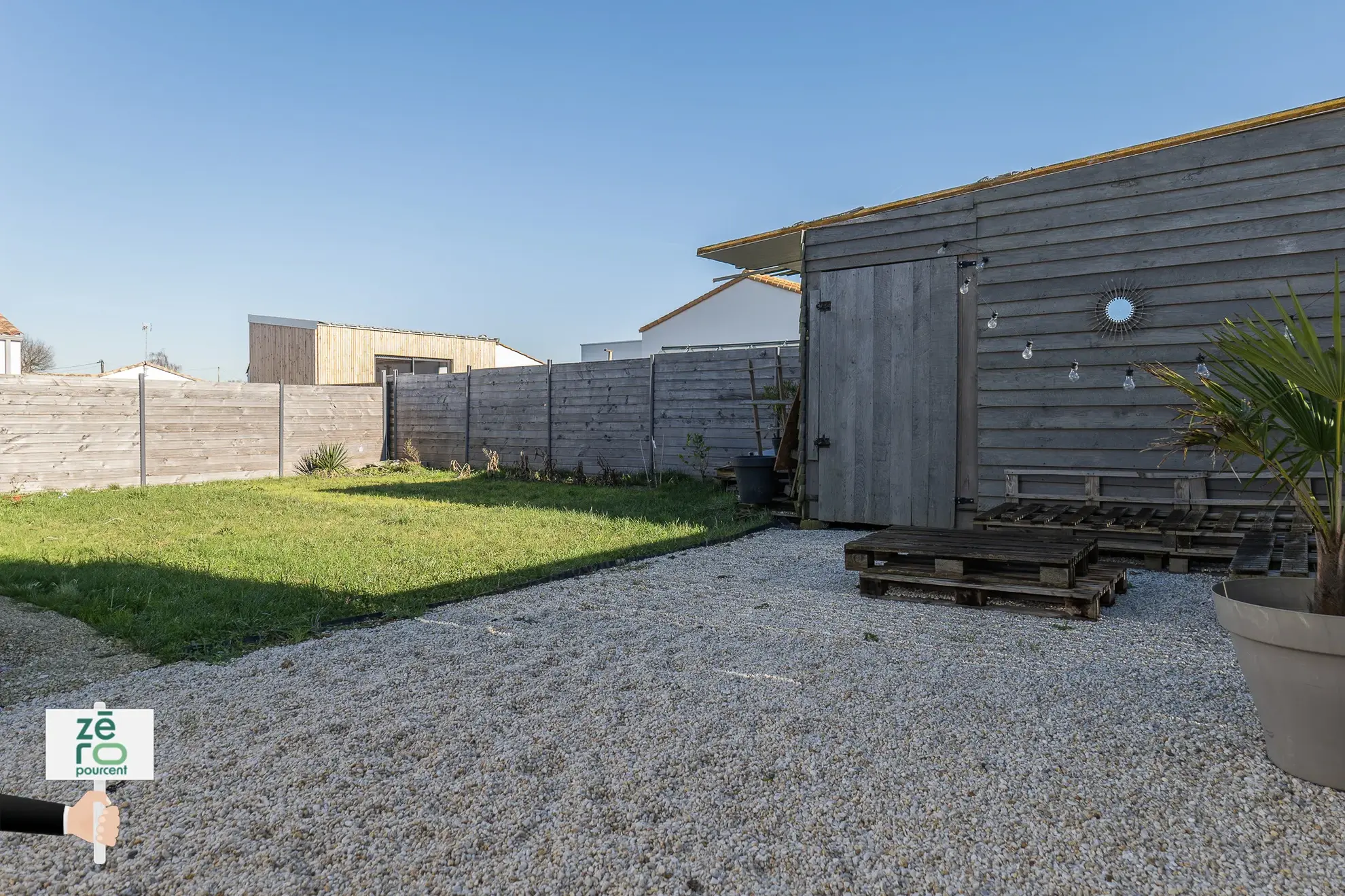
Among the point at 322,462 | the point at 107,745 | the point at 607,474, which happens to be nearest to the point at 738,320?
the point at 607,474

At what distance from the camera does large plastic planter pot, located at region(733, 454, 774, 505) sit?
849 centimetres

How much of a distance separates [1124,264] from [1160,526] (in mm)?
2135

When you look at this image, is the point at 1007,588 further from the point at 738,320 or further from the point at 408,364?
the point at 408,364

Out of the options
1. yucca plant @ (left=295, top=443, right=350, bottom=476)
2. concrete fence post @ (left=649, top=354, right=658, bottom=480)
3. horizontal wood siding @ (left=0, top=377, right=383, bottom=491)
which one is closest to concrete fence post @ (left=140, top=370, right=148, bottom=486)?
horizontal wood siding @ (left=0, top=377, right=383, bottom=491)

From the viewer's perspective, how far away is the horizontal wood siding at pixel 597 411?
11.0 m

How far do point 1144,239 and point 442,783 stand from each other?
6.35m

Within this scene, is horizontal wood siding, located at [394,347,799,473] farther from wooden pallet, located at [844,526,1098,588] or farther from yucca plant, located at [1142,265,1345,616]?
yucca plant, located at [1142,265,1345,616]

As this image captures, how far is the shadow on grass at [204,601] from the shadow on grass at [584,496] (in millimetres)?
2933

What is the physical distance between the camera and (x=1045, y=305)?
21.2 ft

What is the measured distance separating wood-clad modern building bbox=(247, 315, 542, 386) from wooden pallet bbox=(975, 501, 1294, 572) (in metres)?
16.5

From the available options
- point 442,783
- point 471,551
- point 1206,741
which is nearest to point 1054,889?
point 1206,741

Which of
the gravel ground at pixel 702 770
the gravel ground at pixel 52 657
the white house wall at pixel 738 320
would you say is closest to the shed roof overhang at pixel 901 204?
the gravel ground at pixel 702 770

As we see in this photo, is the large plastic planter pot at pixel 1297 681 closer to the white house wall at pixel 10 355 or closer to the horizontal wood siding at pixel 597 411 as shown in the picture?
the horizontal wood siding at pixel 597 411

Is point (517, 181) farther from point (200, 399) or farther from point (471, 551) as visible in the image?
point (471, 551)
